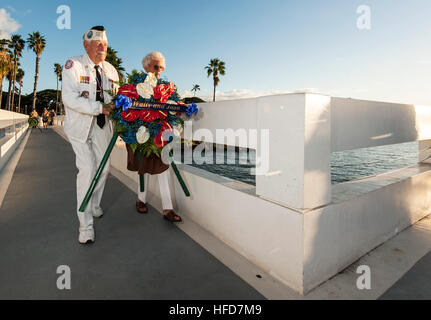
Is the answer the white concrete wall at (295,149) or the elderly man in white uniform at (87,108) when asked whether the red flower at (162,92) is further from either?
the white concrete wall at (295,149)

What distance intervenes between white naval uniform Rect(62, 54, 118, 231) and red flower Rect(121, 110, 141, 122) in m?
0.23

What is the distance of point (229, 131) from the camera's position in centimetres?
249

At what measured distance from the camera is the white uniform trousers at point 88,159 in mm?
2492

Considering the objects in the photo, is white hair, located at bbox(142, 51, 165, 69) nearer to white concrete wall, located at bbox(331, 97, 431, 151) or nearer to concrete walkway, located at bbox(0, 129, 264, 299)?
concrete walkway, located at bbox(0, 129, 264, 299)

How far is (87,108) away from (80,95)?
0.71ft

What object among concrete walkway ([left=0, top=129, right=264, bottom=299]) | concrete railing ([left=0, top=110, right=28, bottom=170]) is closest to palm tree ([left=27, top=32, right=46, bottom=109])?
concrete railing ([left=0, top=110, right=28, bottom=170])

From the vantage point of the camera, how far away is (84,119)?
8.43ft

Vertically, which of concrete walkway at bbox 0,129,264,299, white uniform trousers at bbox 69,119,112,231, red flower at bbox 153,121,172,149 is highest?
red flower at bbox 153,121,172,149

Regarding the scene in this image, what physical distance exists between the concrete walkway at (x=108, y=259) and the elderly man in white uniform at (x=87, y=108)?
0.32 metres

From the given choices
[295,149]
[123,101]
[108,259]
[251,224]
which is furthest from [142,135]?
[295,149]

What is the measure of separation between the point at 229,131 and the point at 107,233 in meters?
1.74

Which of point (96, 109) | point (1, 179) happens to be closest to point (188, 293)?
point (96, 109)

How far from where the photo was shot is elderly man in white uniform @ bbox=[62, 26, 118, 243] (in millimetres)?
2420
